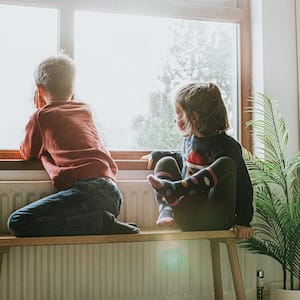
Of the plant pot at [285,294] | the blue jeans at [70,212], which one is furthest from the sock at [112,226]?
the plant pot at [285,294]

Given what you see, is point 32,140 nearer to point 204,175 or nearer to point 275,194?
point 204,175

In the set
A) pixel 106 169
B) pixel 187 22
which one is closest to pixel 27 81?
pixel 106 169

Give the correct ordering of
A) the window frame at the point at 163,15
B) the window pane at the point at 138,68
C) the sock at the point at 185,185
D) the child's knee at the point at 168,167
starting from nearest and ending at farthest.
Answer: the sock at the point at 185,185 < the child's knee at the point at 168,167 < the window frame at the point at 163,15 < the window pane at the point at 138,68

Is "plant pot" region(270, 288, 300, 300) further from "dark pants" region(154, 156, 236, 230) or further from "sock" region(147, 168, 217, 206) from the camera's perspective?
"sock" region(147, 168, 217, 206)

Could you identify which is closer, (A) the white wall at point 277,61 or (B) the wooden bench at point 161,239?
(B) the wooden bench at point 161,239

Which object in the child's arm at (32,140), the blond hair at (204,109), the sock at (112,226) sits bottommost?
the sock at (112,226)

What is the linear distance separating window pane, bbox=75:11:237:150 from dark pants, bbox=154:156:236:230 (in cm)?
65

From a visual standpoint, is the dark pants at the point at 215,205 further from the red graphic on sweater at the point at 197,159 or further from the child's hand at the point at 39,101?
the child's hand at the point at 39,101

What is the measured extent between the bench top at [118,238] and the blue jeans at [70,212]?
0.03 metres

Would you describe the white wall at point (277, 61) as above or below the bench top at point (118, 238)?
above

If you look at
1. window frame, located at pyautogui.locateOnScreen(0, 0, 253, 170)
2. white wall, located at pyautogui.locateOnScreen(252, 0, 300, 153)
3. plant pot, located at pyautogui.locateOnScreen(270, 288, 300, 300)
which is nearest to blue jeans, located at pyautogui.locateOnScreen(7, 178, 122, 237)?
window frame, located at pyautogui.locateOnScreen(0, 0, 253, 170)

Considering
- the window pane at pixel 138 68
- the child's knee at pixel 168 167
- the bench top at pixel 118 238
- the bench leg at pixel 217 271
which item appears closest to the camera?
the bench top at pixel 118 238

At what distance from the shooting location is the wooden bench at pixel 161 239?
219cm

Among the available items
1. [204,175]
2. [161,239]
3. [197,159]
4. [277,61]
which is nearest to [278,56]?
[277,61]
